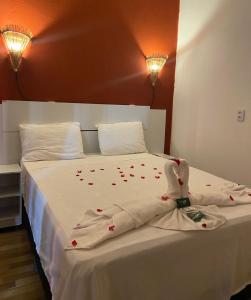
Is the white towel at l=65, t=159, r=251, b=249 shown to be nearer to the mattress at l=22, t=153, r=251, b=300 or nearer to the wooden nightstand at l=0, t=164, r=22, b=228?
the mattress at l=22, t=153, r=251, b=300

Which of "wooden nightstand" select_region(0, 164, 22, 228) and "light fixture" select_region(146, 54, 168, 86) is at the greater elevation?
"light fixture" select_region(146, 54, 168, 86)

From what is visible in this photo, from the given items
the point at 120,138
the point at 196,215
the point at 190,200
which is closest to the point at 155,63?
the point at 120,138

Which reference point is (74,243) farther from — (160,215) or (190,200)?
(190,200)

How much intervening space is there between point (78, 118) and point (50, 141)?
0.46 metres

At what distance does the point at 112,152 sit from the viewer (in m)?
2.80

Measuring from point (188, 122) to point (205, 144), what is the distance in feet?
1.33

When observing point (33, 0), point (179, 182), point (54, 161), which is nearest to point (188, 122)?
point (54, 161)

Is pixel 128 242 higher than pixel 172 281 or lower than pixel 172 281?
higher

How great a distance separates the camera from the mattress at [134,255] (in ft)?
3.24

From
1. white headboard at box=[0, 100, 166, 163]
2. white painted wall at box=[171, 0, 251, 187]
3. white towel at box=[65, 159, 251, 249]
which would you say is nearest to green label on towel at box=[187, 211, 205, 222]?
white towel at box=[65, 159, 251, 249]

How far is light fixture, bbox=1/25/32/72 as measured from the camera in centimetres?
224

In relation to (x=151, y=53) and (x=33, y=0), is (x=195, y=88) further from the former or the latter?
(x=33, y=0)

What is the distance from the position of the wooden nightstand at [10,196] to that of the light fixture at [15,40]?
0.97 metres

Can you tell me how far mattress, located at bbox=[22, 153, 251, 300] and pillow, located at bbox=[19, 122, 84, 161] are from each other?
63 cm
